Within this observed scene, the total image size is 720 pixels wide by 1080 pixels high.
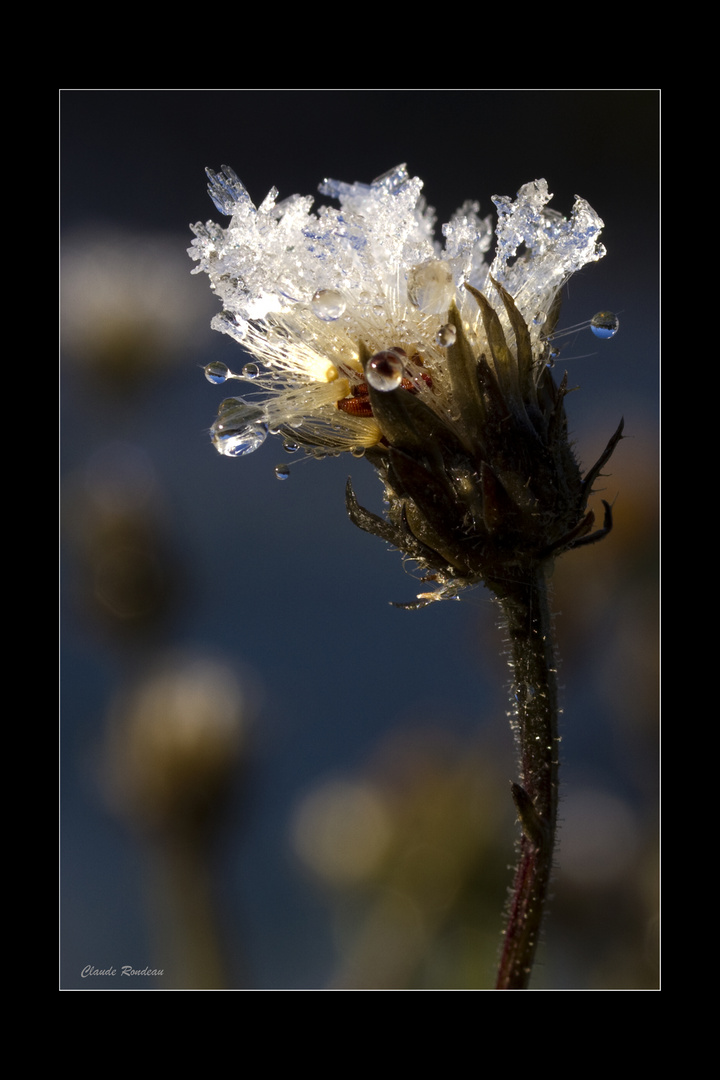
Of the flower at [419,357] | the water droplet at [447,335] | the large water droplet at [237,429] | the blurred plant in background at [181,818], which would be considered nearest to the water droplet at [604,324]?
the flower at [419,357]

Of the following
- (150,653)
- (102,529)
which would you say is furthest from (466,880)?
(102,529)

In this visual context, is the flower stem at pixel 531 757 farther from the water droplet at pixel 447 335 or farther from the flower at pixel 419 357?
the water droplet at pixel 447 335

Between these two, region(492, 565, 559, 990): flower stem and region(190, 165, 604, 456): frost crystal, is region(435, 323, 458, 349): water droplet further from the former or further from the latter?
region(492, 565, 559, 990): flower stem

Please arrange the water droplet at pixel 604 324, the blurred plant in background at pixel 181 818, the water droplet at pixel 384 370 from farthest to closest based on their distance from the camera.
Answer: the blurred plant in background at pixel 181 818
the water droplet at pixel 604 324
the water droplet at pixel 384 370

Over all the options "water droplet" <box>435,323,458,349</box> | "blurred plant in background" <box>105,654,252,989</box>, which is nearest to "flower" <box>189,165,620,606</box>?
"water droplet" <box>435,323,458,349</box>

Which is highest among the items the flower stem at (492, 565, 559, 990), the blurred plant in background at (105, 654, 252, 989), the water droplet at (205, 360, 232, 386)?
the water droplet at (205, 360, 232, 386)

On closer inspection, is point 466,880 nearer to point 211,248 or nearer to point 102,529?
point 102,529
